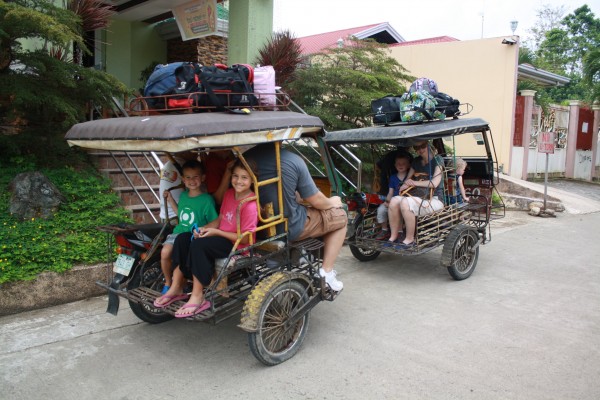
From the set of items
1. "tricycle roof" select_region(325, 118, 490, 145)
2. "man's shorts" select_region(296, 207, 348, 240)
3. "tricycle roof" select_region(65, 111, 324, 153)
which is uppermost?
"tricycle roof" select_region(325, 118, 490, 145)

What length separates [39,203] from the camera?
5715 mm

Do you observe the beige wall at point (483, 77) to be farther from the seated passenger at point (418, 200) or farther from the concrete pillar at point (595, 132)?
the seated passenger at point (418, 200)

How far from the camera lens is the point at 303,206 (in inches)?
173

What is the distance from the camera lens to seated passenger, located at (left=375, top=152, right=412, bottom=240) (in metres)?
6.46

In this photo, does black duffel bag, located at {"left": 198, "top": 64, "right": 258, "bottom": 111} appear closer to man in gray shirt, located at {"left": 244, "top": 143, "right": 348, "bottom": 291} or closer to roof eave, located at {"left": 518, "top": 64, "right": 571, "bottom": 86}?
man in gray shirt, located at {"left": 244, "top": 143, "right": 348, "bottom": 291}

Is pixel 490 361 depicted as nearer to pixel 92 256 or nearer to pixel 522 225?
pixel 92 256

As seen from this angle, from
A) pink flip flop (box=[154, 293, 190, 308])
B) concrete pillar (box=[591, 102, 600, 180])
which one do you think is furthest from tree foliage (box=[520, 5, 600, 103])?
pink flip flop (box=[154, 293, 190, 308])

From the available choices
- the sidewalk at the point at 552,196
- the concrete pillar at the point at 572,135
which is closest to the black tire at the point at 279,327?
the sidewalk at the point at 552,196

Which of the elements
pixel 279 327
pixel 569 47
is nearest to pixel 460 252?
pixel 279 327

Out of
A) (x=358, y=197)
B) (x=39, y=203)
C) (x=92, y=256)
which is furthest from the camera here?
(x=358, y=197)

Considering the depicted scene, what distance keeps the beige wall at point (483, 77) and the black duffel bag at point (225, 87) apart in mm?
12725

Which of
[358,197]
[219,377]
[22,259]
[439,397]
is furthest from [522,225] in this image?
[22,259]

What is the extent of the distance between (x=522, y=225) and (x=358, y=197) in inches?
212

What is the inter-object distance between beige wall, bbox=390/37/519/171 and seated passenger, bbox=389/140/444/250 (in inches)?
378
